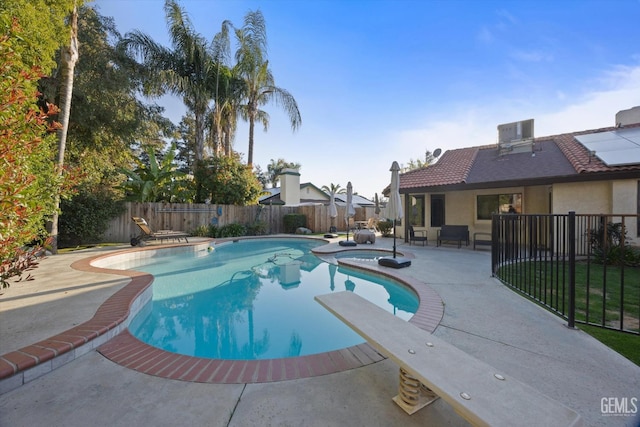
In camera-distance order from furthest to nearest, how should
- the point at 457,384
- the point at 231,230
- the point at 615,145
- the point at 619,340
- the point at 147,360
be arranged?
1. the point at 231,230
2. the point at 615,145
3. the point at 619,340
4. the point at 147,360
5. the point at 457,384

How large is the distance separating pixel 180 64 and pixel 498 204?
2173 centimetres

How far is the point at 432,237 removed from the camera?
14336 mm

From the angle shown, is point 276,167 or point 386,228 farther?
point 276,167

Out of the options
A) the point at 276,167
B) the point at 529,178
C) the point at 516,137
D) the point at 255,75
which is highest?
the point at 255,75

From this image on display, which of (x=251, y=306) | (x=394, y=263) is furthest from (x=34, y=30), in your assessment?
(x=394, y=263)

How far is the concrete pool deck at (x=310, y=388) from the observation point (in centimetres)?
219

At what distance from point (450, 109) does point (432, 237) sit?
665cm

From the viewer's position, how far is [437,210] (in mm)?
14320

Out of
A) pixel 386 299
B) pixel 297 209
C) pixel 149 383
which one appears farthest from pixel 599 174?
pixel 297 209

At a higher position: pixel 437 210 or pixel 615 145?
pixel 615 145

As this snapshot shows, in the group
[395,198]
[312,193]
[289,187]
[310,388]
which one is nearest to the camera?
[310,388]

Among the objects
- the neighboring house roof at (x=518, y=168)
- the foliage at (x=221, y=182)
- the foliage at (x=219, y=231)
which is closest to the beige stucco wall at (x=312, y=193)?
the foliage at (x=221, y=182)

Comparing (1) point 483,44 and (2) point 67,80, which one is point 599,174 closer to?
(1) point 483,44

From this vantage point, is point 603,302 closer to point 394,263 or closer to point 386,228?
point 394,263
